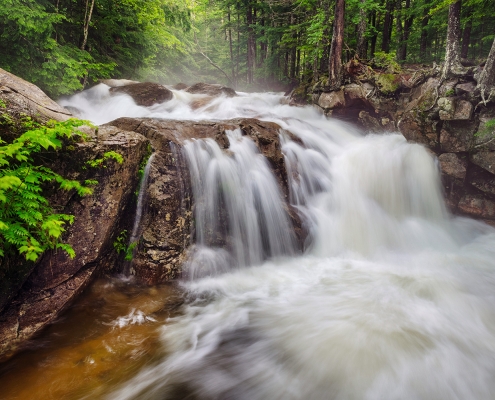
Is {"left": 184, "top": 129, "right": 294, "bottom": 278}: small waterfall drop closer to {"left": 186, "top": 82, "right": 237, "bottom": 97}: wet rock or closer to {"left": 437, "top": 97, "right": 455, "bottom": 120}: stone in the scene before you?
{"left": 437, "top": 97, "right": 455, "bottom": 120}: stone

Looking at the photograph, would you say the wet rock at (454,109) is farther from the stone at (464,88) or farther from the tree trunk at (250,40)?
the tree trunk at (250,40)

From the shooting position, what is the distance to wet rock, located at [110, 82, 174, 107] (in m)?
10.4

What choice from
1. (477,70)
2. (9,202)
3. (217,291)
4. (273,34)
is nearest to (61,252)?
(9,202)

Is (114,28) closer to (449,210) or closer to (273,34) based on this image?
(273,34)

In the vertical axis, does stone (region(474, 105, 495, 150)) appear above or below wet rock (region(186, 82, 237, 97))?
below

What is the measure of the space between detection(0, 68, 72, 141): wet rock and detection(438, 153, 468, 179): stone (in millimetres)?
8655

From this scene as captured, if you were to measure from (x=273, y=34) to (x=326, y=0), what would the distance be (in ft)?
26.2

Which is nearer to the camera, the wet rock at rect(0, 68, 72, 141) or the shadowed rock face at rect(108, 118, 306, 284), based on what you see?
the wet rock at rect(0, 68, 72, 141)

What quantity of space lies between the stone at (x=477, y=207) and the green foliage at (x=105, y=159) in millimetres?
8283

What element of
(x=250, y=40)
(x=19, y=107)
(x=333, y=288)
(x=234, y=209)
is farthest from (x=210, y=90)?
(x=333, y=288)

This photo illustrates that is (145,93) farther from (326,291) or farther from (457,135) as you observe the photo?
(457,135)

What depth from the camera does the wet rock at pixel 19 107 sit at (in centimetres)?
335

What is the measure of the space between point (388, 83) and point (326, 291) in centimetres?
819

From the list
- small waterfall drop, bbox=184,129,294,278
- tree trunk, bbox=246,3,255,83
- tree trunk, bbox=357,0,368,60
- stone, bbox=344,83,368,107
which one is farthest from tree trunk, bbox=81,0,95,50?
tree trunk, bbox=246,3,255,83
